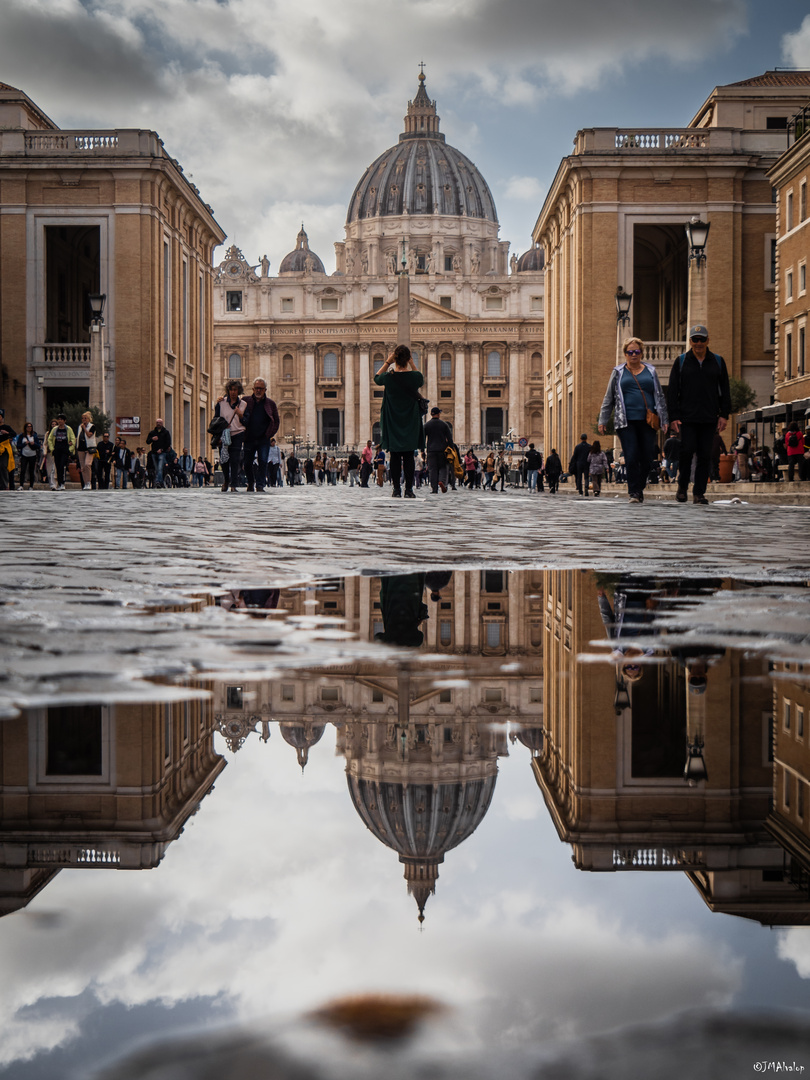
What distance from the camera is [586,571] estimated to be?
213 inches

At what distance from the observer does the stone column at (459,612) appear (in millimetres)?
3072

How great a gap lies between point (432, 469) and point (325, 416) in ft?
288

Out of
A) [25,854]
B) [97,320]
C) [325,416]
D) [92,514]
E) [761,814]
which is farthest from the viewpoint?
[325,416]

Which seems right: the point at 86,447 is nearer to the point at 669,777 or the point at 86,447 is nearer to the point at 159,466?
the point at 159,466

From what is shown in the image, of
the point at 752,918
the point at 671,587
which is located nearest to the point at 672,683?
the point at 752,918

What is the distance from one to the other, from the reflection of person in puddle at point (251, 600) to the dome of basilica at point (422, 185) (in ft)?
444

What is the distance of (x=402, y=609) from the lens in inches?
150

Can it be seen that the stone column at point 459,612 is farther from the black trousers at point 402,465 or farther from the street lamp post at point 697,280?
the street lamp post at point 697,280

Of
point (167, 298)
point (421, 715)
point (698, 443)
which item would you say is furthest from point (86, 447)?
point (421, 715)

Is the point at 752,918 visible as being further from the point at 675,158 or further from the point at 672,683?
the point at 675,158

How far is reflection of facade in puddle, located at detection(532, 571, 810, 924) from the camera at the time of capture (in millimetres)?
1314

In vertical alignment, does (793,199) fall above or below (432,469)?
above

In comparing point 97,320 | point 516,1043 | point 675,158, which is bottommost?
point 516,1043

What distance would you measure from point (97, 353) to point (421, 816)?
3917 cm
